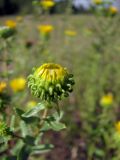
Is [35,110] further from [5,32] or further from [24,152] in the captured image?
[5,32]

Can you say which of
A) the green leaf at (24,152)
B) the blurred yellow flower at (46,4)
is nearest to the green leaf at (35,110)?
the green leaf at (24,152)

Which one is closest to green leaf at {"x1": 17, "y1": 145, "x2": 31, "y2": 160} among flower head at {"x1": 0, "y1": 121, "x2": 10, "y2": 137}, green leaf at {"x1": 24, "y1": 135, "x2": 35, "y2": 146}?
green leaf at {"x1": 24, "y1": 135, "x2": 35, "y2": 146}

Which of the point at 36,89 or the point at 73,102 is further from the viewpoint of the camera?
the point at 73,102

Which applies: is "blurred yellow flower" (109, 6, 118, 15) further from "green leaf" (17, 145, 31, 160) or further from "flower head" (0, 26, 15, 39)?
"green leaf" (17, 145, 31, 160)

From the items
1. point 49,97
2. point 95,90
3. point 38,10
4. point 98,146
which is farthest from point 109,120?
point 49,97

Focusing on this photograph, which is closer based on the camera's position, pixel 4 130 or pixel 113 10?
pixel 4 130

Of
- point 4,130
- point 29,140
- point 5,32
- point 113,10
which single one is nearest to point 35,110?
point 4,130

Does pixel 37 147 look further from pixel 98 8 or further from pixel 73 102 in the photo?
pixel 98 8

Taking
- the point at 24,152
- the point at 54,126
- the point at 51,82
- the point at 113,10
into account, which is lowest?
the point at 113,10
